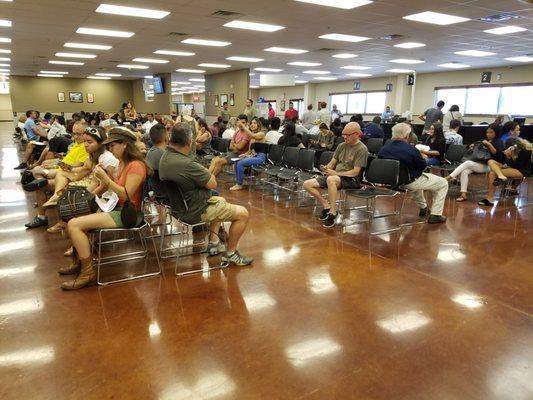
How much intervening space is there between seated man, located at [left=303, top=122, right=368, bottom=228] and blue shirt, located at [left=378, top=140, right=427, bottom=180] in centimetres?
32

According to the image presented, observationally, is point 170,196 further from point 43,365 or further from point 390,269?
point 390,269

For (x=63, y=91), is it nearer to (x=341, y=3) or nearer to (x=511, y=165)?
(x=341, y=3)

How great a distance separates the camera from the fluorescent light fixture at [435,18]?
22.5ft

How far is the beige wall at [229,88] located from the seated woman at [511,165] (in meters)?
11.0

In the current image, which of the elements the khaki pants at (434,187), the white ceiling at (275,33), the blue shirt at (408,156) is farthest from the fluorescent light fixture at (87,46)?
the khaki pants at (434,187)

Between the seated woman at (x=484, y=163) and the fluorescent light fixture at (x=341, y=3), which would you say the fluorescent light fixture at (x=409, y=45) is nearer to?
the fluorescent light fixture at (x=341, y=3)

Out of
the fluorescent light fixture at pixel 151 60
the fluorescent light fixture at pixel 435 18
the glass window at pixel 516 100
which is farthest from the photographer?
the glass window at pixel 516 100

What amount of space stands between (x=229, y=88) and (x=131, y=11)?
962 centimetres

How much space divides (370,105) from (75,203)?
1846 centimetres

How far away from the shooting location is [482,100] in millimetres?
15180

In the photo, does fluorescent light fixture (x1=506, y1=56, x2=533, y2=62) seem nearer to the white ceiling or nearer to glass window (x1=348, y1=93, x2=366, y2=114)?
the white ceiling

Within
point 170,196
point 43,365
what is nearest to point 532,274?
point 170,196

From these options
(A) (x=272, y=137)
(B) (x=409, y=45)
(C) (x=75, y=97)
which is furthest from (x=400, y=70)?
(C) (x=75, y=97)

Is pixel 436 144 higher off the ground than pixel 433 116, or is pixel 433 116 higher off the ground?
pixel 433 116
